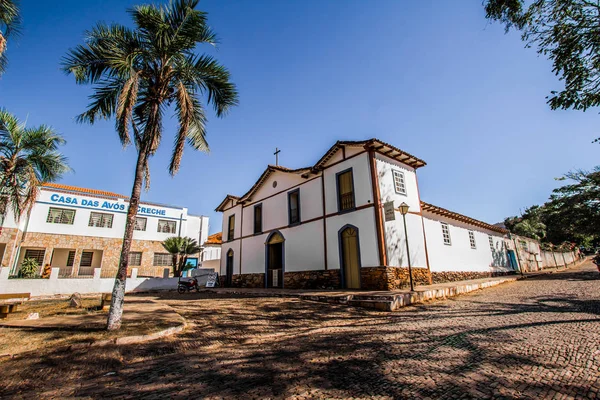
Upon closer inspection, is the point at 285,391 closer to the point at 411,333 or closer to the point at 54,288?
the point at 411,333

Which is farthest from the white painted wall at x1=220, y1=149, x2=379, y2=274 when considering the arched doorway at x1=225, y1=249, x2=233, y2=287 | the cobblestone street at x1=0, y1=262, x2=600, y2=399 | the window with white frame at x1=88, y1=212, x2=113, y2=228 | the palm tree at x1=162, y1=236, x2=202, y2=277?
the window with white frame at x1=88, y1=212, x2=113, y2=228

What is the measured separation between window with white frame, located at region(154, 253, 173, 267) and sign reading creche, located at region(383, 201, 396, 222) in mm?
23641

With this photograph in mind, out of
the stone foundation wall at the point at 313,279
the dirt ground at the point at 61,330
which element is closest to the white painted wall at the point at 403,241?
the stone foundation wall at the point at 313,279

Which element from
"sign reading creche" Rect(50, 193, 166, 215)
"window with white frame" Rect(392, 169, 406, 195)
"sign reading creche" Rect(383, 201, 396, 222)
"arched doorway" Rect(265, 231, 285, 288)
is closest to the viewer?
"sign reading creche" Rect(383, 201, 396, 222)

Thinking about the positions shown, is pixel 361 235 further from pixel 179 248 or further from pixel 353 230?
pixel 179 248

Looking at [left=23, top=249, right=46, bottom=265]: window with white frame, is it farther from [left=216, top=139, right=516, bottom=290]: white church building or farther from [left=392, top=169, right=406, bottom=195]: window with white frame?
[left=392, top=169, right=406, bottom=195]: window with white frame

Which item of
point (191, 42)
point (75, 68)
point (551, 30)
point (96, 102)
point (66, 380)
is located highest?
point (191, 42)

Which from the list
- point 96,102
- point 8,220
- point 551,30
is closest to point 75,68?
point 96,102

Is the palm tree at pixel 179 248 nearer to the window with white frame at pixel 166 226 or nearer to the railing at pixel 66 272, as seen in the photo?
the window with white frame at pixel 166 226

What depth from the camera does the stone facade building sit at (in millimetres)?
22109

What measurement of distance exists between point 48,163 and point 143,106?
31.3ft

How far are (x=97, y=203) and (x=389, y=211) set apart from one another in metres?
26.2

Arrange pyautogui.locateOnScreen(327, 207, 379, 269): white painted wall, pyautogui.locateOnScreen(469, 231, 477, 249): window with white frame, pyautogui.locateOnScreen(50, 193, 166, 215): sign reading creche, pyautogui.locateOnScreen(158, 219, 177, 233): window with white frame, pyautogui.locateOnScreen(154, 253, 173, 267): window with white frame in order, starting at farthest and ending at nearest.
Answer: pyautogui.locateOnScreen(158, 219, 177, 233): window with white frame → pyautogui.locateOnScreen(154, 253, 173, 267): window with white frame → pyautogui.locateOnScreen(50, 193, 166, 215): sign reading creche → pyautogui.locateOnScreen(469, 231, 477, 249): window with white frame → pyautogui.locateOnScreen(327, 207, 379, 269): white painted wall

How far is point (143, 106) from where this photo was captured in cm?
769
